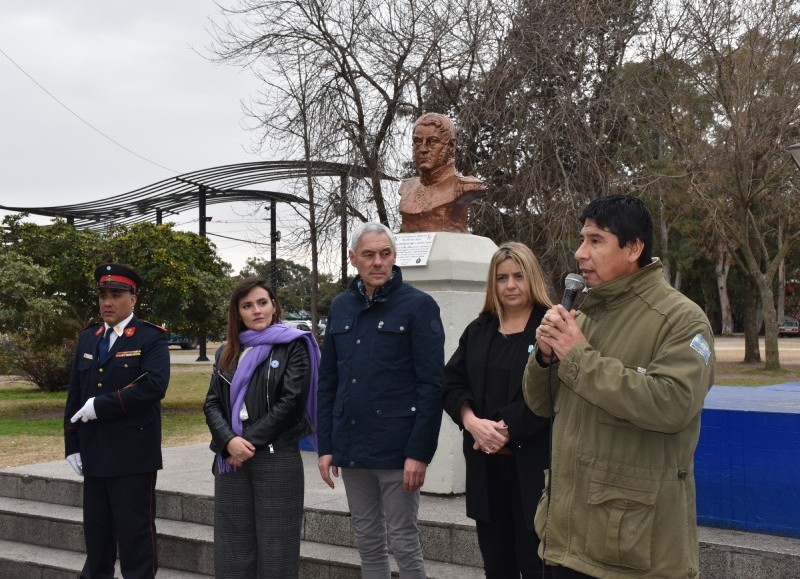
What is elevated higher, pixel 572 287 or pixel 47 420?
pixel 572 287

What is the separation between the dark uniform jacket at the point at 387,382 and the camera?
3.66 metres

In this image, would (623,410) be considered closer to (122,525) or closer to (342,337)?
(342,337)

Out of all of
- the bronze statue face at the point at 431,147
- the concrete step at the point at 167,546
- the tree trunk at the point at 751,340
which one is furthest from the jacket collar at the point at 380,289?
the tree trunk at the point at 751,340

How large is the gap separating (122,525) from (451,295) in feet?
8.09

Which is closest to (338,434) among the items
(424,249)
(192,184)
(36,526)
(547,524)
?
(547,524)

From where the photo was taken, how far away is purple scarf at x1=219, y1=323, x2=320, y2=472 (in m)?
3.98

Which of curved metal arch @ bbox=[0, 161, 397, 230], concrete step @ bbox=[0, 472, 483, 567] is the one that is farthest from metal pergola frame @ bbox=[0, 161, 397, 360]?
concrete step @ bbox=[0, 472, 483, 567]

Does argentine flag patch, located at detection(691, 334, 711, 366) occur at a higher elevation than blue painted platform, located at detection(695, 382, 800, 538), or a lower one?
higher

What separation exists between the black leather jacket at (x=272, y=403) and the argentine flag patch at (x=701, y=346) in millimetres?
2119

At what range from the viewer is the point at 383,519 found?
3.85m

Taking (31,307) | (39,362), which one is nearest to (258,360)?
(31,307)

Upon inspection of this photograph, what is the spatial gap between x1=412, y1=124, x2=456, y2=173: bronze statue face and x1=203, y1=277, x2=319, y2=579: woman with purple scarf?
2.06 meters

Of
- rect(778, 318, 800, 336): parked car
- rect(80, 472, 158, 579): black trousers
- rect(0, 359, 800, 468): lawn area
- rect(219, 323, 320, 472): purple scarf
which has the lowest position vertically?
rect(778, 318, 800, 336): parked car

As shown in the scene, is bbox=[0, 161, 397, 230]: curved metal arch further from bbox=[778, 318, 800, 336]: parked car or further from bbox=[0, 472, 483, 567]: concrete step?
bbox=[778, 318, 800, 336]: parked car
